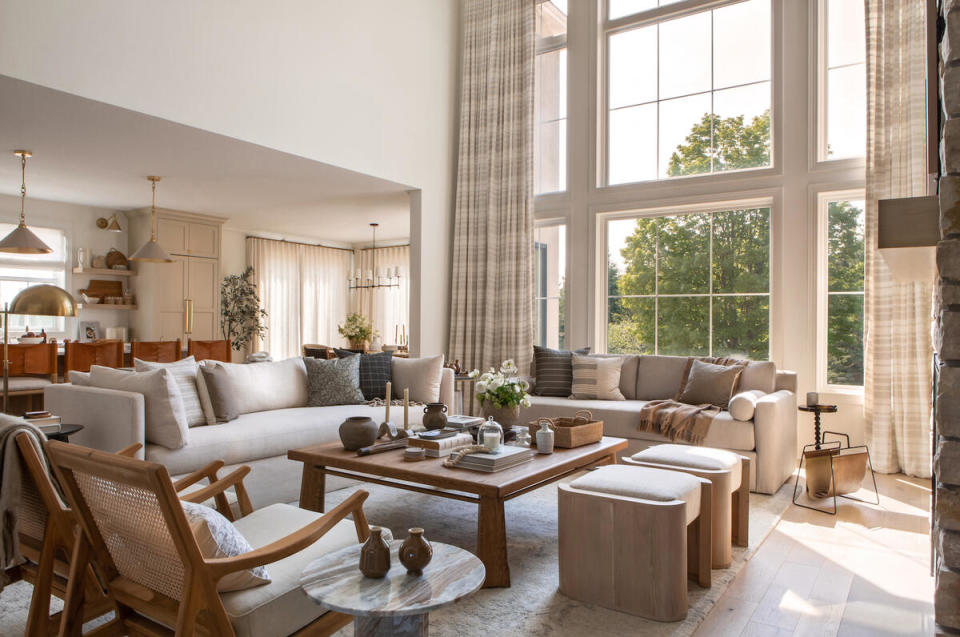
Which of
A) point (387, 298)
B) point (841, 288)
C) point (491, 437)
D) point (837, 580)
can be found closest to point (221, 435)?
point (491, 437)

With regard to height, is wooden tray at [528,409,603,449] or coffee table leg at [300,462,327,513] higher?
wooden tray at [528,409,603,449]

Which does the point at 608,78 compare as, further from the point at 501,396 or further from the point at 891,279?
the point at 501,396

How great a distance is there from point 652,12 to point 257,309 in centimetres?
618

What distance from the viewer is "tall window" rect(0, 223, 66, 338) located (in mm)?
6984

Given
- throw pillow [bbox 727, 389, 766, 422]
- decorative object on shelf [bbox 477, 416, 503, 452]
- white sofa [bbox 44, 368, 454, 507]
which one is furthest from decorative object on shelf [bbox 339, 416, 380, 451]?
throw pillow [bbox 727, 389, 766, 422]

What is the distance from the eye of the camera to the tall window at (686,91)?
5500 millimetres

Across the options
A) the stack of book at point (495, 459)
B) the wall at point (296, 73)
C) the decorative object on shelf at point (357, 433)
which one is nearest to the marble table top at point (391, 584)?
the stack of book at point (495, 459)

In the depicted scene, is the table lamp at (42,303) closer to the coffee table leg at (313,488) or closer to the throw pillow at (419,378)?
the coffee table leg at (313,488)

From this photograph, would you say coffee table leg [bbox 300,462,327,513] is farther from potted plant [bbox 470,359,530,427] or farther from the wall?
the wall

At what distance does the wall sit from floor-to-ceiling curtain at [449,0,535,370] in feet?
0.65

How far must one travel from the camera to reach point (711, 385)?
4.68 meters

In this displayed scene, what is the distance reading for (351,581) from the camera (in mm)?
1532

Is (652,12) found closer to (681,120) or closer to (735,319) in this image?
(681,120)

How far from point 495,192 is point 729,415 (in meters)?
3.22
